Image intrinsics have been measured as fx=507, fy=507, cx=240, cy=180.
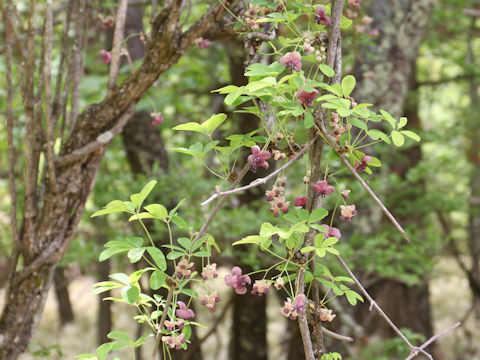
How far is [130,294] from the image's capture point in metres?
0.95

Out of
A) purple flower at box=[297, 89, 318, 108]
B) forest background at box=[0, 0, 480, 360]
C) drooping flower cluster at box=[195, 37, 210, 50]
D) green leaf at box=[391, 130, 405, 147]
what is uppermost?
drooping flower cluster at box=[195, 37, 210, 50]

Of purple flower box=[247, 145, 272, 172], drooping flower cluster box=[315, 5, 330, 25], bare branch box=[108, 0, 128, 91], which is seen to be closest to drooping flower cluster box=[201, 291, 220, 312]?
purple flower box=[247, 145, 272, 172]

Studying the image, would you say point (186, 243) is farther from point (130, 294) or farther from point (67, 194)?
point (67, 194)

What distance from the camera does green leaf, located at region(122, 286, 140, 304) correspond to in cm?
93

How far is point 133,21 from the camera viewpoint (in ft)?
12.4

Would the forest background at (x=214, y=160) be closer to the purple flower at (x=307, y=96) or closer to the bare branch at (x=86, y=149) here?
the bare branch at (x=86, y=149)

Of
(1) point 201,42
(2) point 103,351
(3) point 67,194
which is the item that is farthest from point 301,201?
(3) point 67,194

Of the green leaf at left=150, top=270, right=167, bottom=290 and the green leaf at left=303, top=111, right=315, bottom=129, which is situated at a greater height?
the green leaf at left=303, top=111, right=315, bottom=129

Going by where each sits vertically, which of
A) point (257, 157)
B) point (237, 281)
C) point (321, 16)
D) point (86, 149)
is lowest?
point (237, 281)

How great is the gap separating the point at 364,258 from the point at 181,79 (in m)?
2.47

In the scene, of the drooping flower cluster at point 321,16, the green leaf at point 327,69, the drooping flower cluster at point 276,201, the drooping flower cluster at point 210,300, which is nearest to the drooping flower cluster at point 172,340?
the drooping flower cluster at point 210,300

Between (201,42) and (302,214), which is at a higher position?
(201,42)

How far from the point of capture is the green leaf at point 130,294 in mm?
933

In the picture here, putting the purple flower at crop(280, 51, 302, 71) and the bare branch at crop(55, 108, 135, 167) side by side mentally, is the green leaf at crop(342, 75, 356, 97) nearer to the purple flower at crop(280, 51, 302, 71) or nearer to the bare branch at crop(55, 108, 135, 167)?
the purple flower at crop(280, 51, 302, 71)
